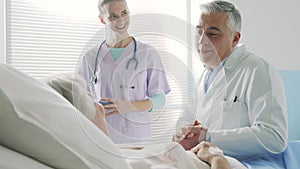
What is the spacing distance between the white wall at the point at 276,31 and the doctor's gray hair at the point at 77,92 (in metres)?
2.33

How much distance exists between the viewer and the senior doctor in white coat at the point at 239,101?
4.71ft

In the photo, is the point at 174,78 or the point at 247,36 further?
the point at 247,36

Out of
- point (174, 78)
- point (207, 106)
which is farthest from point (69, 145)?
point (207, 106)

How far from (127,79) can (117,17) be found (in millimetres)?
165

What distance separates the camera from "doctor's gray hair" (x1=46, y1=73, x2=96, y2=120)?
37.0 inches

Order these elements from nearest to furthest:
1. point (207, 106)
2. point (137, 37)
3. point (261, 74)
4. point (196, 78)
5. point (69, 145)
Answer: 1. point (69, 145)
2. point (137, 37)
3. point (196, 78)
4. point (207, 106)
5. point (261, 74)

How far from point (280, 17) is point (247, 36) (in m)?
0.33

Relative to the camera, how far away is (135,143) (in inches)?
36.3

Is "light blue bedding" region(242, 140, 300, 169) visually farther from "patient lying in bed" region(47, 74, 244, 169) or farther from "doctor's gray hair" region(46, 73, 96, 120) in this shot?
"doctor's gray hair" region(46, 73, 96, 120)

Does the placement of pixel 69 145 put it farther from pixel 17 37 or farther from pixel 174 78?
pixel 17 37

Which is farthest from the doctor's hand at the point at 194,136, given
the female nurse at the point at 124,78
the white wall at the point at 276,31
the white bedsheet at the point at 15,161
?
the white wall at the point at 276,31

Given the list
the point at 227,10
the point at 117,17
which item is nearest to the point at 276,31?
the point at 227,10

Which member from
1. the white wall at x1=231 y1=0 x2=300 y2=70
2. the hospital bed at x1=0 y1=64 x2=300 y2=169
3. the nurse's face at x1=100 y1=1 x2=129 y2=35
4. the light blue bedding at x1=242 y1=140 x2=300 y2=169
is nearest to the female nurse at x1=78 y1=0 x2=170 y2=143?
the nurse's face at x1=100 y1=1 x2=129 y2=35

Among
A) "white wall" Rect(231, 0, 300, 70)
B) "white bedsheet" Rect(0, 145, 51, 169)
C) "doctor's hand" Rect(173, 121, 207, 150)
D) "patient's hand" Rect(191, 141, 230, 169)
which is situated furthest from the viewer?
"white wall" Rect(231, 0, 300, 70)
